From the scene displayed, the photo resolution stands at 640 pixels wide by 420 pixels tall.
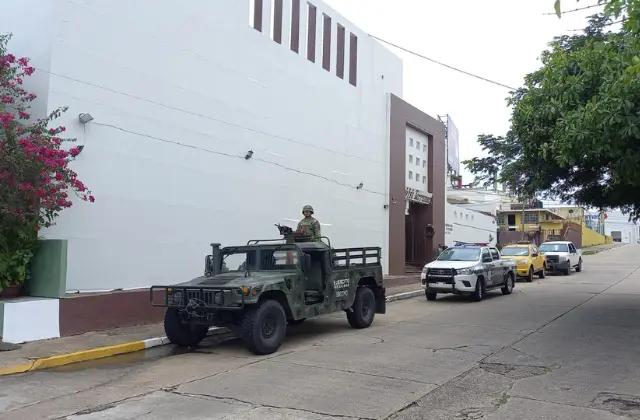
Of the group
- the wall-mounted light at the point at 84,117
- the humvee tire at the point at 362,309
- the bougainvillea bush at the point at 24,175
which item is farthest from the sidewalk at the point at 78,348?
the wall-mounted light at the point at 84,117

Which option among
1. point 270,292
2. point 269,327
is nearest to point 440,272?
point 270,292

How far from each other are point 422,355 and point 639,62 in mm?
5156

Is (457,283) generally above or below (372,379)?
above

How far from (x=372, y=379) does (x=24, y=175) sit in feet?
21.3

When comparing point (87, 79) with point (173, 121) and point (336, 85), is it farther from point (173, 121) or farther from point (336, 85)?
point (336, 85)

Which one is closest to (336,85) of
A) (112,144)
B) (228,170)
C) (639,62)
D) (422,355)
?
(228,170)

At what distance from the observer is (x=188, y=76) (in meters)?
13.2

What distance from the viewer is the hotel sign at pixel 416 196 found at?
23.4 meters

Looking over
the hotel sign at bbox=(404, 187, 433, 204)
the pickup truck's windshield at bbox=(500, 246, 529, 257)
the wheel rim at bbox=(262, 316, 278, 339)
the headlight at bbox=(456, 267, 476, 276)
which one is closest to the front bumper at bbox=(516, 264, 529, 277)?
the pickup truck's windshield at bbox=(500, 246, 529, 257)

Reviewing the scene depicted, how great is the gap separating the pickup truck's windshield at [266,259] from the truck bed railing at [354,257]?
100 cm

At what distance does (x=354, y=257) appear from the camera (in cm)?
1177

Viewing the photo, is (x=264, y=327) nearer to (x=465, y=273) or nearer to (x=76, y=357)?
(x=76, y=357)

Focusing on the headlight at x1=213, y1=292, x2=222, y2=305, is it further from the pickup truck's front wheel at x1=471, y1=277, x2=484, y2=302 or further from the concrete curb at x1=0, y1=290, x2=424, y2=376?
the pickup truck's front wheel at x1=471, y1=277, x2=484, y2=302

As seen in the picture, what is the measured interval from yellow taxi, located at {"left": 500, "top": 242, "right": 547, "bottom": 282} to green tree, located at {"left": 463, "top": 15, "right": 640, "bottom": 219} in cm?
924
